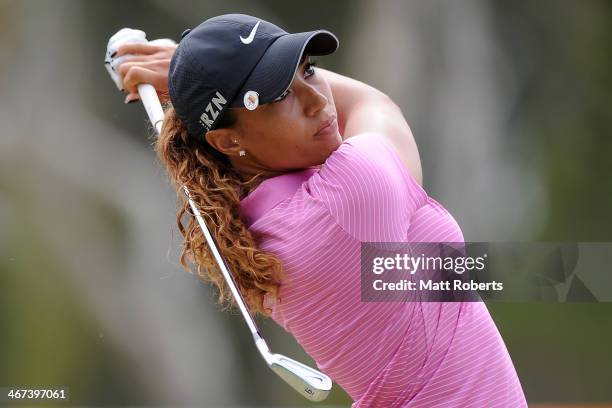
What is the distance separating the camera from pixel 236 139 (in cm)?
129

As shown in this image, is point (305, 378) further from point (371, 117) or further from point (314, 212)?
point (371, 117)

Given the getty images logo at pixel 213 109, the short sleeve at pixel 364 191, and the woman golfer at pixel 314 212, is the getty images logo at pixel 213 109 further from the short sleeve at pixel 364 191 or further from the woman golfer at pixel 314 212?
the short sleeve at pixel 364 191

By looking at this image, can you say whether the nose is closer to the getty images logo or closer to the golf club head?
the getty images logo

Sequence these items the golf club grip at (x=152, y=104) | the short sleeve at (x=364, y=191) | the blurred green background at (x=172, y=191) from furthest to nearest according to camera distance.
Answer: the blurred green background at (x=172, y=191)
the golf club grip at (x=152, y=104)
the short sleeve at (x=364, y=191)

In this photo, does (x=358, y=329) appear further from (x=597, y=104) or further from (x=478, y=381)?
(x=597, y=104)

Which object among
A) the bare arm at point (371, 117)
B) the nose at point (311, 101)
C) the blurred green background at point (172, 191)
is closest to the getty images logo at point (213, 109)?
the nose at point (311, 101)

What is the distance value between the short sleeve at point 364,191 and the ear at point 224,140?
0.13 meters

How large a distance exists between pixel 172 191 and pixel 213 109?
240 cm

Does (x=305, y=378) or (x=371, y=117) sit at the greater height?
(x=371, y=117)

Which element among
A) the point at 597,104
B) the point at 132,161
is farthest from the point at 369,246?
the point at 597,104

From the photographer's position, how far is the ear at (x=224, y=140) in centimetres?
128

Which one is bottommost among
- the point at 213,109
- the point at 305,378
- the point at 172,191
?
the point at 172,191

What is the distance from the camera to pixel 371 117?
1.40 m

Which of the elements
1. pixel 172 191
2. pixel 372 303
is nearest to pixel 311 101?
pixel 372 303
